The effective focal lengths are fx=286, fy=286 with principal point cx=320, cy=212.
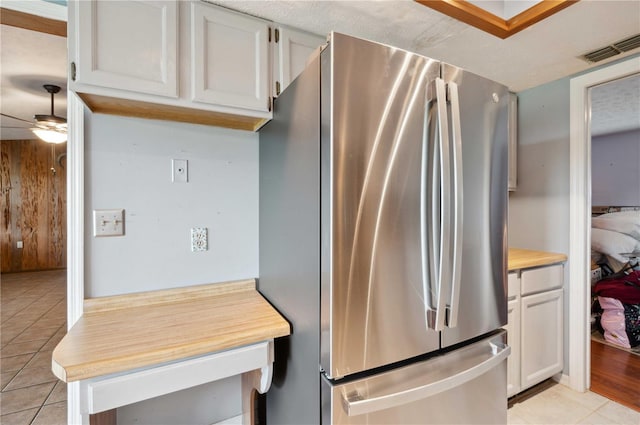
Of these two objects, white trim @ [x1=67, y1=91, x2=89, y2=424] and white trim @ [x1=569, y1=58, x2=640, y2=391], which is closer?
white trim @ [x1=67, y1=91, x2=89, y2=424]

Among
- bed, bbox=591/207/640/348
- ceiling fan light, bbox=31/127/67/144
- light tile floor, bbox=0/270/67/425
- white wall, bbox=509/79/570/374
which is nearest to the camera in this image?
light tile floor, bbox=0/270/67/425

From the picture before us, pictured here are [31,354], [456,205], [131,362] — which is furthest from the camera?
[31,354]

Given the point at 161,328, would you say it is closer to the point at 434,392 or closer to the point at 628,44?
the point at 434,392

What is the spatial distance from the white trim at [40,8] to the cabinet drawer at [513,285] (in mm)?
2598

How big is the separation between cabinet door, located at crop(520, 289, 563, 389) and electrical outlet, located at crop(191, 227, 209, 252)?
1974 millimetres

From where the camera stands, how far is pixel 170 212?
1426 millimetres

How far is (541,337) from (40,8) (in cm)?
322

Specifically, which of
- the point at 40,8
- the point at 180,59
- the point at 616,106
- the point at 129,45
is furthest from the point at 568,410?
the point at 40,8

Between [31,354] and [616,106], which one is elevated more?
[616,106]

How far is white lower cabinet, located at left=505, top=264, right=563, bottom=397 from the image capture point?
178cm

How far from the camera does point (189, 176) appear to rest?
1463mm

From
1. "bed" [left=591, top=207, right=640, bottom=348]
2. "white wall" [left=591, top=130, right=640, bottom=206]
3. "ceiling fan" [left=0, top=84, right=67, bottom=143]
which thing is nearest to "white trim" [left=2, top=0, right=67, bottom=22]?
"ceiling fan" [left=0, top=84, right=67, bottom=143]

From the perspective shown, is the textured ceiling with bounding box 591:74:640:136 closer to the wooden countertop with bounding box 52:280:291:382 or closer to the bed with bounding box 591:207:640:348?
the bed with bounding box 591:207:640:348

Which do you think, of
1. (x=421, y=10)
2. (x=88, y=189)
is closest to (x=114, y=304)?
(x=88, y=189)
